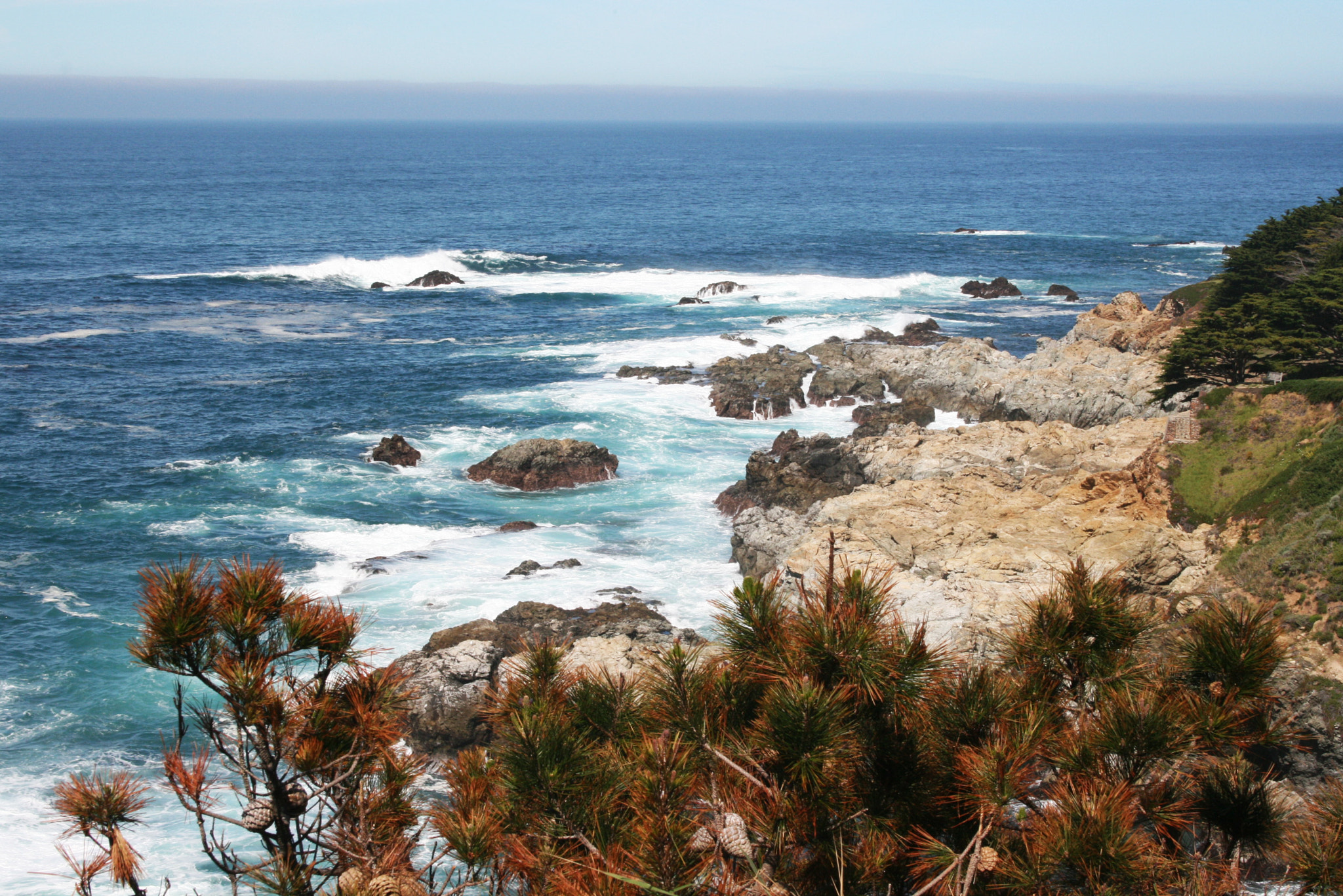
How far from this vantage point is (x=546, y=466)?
3625 centimetres

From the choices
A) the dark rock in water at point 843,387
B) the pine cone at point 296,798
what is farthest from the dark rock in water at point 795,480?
the pine cone at point 296,798

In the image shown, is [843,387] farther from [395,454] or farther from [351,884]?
[351,884]

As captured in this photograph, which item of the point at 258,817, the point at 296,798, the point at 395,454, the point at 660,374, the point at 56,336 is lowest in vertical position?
the point at 395,454

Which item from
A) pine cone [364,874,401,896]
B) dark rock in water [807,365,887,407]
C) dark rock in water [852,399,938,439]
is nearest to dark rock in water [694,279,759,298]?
dark rock in water [807,365,887,407]

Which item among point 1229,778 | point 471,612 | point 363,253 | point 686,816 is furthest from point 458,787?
point 363,253

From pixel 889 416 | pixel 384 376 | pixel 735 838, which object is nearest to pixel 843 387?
pixel 889 416

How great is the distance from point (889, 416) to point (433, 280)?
4775 centimetres

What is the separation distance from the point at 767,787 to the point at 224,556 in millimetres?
26212

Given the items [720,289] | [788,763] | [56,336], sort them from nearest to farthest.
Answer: [788,763]
[56,336]
[720,289]

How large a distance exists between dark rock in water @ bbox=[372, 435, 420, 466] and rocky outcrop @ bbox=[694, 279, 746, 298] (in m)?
37.1

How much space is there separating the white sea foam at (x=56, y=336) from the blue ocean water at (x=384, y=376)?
202 mm

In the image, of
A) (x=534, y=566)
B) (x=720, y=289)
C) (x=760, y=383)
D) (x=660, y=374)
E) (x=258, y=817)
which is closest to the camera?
(x=258, y=817)

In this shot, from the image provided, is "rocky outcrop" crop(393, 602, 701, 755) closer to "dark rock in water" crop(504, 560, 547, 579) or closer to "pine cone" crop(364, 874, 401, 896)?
"dark rock in water" crop(504, 560, 547, 579)

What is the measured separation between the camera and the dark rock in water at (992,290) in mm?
72250
